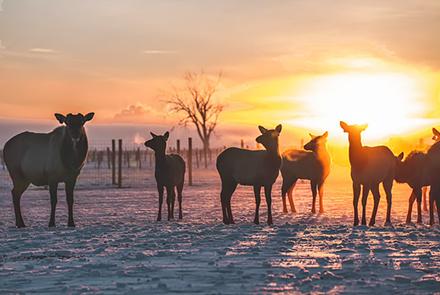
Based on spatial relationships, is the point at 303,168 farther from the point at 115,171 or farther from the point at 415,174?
the point at 115,171

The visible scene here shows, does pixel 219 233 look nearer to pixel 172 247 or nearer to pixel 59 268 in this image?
pixel 172 247

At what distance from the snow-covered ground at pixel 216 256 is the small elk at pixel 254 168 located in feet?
2.24

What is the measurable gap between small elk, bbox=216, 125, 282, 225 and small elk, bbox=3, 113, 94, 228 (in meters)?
3.20

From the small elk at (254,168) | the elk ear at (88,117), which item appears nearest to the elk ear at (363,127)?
the small elk at (254,168)

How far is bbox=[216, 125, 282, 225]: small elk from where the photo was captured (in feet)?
47.8

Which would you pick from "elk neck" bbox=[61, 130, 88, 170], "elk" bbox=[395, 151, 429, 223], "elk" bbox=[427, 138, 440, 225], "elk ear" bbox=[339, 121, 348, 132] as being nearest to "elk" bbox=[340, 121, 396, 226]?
"elk ear" bbox=[339, 121, 348, 132]

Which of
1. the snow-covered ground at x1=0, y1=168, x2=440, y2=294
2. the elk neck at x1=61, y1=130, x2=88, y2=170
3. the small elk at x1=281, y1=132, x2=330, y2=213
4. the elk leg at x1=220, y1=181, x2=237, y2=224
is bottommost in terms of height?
the snow-covered ground at x1=0, y1=168, x2=440, y2=294

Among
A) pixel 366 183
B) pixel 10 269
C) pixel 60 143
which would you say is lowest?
pixel 10 269

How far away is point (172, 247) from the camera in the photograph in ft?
34.1

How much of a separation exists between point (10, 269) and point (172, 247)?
268cm

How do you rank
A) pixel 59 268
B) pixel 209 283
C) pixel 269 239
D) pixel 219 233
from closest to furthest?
pixel 209 283
pixel 59 268
pixel 269 239
pixel 219 233

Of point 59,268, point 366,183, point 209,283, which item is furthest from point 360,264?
point 366,183

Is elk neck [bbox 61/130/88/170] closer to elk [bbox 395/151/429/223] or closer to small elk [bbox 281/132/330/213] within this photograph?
small elk [bbox 281/132/330/213]

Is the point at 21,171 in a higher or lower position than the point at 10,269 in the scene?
higher
